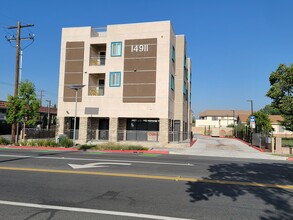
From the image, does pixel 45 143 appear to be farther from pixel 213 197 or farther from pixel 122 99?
pixel 213 197

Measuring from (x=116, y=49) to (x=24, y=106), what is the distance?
419 inches

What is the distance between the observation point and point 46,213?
557 cm

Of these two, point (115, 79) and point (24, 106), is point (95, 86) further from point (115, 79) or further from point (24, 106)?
point (24, 106)

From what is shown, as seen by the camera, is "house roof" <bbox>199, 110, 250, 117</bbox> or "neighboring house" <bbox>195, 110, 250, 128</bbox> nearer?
"neighboring house" <bbox>195, 110, 250, 128</bbox>

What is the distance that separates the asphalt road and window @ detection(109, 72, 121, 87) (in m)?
18.5

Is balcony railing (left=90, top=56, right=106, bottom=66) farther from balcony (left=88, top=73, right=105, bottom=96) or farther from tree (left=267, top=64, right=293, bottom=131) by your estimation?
tree (left=267, top=64, right=293, bottom=131)

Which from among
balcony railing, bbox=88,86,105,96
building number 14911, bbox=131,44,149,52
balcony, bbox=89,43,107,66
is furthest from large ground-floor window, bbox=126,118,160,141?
building number 14911, bbox=131,44,149,52

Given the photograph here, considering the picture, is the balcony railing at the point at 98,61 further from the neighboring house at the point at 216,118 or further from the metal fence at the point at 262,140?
the neighboring house at the point at 216,118

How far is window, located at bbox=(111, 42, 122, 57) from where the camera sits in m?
28.9

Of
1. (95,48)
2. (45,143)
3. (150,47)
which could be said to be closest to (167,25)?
(150,47)

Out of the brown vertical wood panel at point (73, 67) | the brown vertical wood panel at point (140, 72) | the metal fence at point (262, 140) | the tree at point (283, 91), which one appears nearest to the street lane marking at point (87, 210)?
the metal fence at point (262, 140)

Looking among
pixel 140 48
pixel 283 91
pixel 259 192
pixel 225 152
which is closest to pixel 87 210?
pixel 259 192

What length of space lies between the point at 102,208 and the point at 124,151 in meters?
15.3

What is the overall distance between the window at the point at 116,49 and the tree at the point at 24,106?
339 inches
